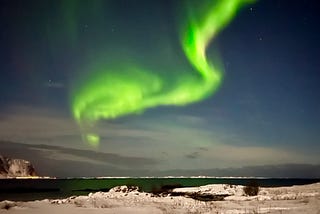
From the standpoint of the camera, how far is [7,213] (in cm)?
1877

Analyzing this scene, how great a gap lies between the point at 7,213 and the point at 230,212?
1163 cm

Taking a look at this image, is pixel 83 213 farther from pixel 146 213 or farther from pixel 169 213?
pixel 169 213

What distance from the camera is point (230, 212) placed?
2053cm

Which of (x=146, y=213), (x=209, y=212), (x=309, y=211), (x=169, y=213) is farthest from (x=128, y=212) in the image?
(x=309, y=211)

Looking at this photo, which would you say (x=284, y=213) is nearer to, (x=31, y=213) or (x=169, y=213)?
(x=169, y=213)

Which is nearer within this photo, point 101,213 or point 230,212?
point 101,213

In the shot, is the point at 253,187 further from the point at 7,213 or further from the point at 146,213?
the point at 7,213

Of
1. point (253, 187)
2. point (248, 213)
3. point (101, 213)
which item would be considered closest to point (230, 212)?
point (248, 213)

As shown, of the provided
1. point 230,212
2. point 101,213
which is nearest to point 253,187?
point 230,212

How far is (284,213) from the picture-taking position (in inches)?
757

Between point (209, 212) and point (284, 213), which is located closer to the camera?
point (284, 213)

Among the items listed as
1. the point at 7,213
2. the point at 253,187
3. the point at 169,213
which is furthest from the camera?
the point at 253,187

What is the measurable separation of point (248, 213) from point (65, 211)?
31.9ft

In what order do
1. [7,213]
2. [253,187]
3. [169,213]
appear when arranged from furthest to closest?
1. [253,187]
2. [169,213]
3. [7,213]
